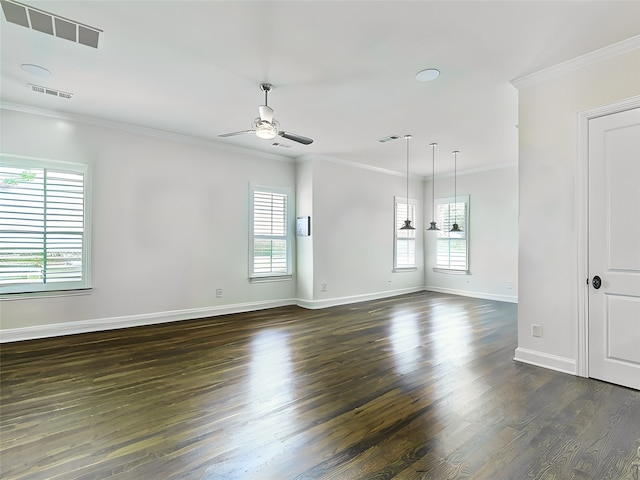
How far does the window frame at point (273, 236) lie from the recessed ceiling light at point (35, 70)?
329 cm

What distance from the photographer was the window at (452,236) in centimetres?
786

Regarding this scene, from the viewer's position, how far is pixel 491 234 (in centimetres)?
739

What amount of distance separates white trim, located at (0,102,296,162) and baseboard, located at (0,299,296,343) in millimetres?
2813

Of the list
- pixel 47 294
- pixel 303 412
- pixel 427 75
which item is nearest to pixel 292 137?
pixel 427 75

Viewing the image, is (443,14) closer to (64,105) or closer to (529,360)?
(529,360)

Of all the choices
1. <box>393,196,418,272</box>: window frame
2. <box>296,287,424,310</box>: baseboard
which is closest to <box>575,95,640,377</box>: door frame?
<box>296,287,424,310</box>: baseboard

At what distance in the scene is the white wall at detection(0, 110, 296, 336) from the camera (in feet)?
14.5

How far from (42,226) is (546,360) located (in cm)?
620

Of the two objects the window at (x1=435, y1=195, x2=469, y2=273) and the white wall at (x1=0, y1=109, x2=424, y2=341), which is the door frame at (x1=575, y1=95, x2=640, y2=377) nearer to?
the white wall at (x1=0, y1=109, x2=424, y2=341)

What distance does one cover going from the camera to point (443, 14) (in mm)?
2449

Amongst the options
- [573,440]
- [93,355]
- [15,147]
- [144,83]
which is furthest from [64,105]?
[573,440]

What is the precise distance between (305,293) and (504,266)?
4380mm

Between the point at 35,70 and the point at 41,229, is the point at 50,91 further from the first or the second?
the point at 41,229

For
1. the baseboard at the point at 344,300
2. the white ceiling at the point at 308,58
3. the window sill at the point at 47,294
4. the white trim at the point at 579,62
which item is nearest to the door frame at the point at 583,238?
the white trim at the point at 579,62
